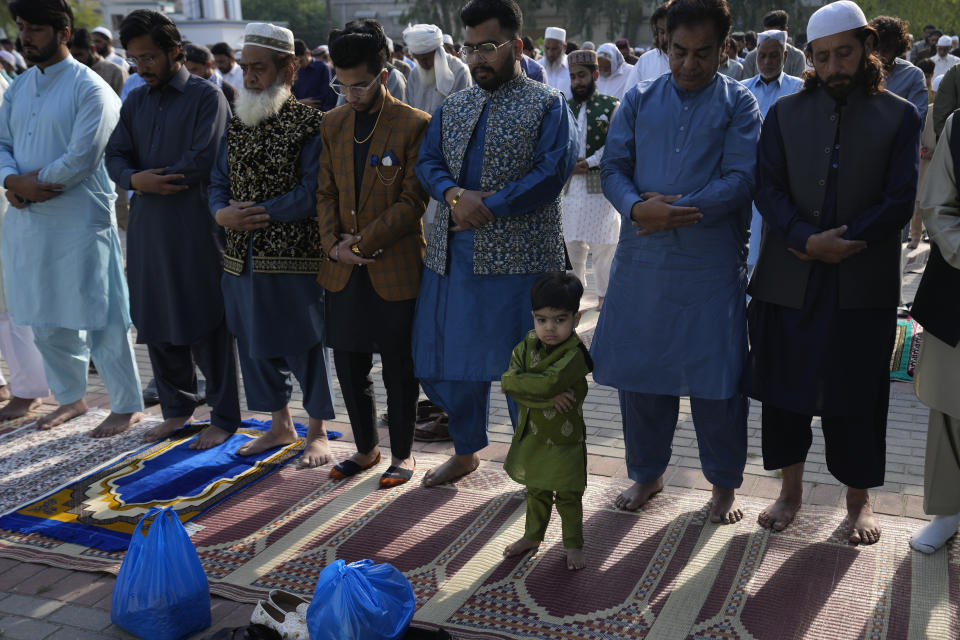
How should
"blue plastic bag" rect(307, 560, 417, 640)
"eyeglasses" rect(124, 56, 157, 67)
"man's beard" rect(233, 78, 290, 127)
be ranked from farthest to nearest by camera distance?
"eyeglasses" rect(124, 56, 157, 67) → "man's beard" rect(233, 78, 290, 127) → "blue plastic bag" rect(307, 560, 417, 640)

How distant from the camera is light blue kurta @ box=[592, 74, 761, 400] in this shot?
352cm

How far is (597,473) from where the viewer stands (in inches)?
175

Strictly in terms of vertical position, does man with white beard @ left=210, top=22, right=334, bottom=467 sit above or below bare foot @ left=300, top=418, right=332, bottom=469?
above

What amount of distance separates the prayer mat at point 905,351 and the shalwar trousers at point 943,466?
2.24 metres

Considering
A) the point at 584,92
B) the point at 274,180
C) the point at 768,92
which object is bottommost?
the point at 274,180

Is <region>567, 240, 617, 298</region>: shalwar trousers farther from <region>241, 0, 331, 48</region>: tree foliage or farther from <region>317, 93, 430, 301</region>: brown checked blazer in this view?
<region>241, 0, 331, 48</region>: tree foliage

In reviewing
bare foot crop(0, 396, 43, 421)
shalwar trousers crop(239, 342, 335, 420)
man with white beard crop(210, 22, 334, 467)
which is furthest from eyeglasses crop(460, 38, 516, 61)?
bare foot crop(0, 396, 43, 421)

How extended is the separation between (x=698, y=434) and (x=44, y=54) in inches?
147

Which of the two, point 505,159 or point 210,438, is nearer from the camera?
point 505,159

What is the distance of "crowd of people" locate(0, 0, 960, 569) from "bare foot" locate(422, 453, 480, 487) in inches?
0.5

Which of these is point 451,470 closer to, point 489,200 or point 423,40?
point 489,200

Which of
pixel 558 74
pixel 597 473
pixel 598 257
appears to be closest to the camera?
pixel 597 473

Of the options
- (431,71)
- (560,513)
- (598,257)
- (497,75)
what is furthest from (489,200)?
(598,257)

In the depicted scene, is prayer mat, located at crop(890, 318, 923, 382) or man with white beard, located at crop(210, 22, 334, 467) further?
prayer mat, located at crop(890, 318, 923, 382)
